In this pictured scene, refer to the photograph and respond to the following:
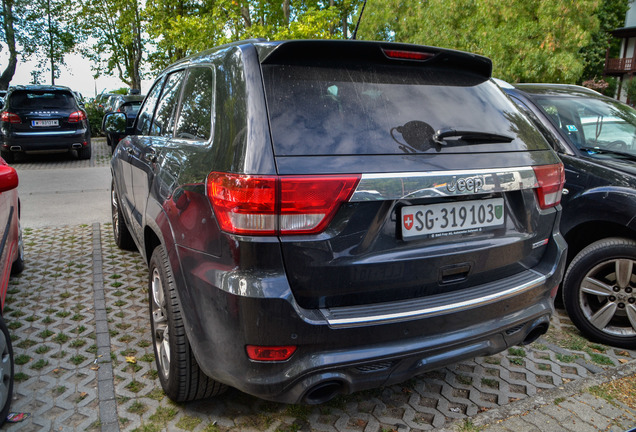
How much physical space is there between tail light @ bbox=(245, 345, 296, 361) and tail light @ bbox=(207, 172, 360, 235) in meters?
0.47

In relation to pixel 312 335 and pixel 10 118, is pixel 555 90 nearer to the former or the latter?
pixel 312 335

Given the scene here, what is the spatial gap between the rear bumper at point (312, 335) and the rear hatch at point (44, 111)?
12.7 m


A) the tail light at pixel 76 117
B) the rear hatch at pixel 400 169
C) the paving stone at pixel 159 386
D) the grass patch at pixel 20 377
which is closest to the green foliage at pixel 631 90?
the tail light at pixel 76 117

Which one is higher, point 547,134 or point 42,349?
point 547,134

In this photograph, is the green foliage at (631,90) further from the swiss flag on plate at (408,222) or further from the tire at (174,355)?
the tire at (174,355)

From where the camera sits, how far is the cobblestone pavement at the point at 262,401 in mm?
2775

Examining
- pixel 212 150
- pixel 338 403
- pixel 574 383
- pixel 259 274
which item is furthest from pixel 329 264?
pixel 574 383

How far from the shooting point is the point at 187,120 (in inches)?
116

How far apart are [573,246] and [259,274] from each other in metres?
2.93

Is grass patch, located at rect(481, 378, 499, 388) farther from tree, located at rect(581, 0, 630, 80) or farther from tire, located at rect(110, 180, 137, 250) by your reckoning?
tree, located at rect(581, 0, 630, 80)

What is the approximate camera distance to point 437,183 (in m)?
2.27

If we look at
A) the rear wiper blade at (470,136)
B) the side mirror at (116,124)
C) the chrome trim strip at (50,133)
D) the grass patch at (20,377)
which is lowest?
the grass patch at (20,377)

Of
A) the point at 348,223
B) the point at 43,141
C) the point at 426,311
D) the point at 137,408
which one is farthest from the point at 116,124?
the point at 43,141

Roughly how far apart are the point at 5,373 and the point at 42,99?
12.5 m
